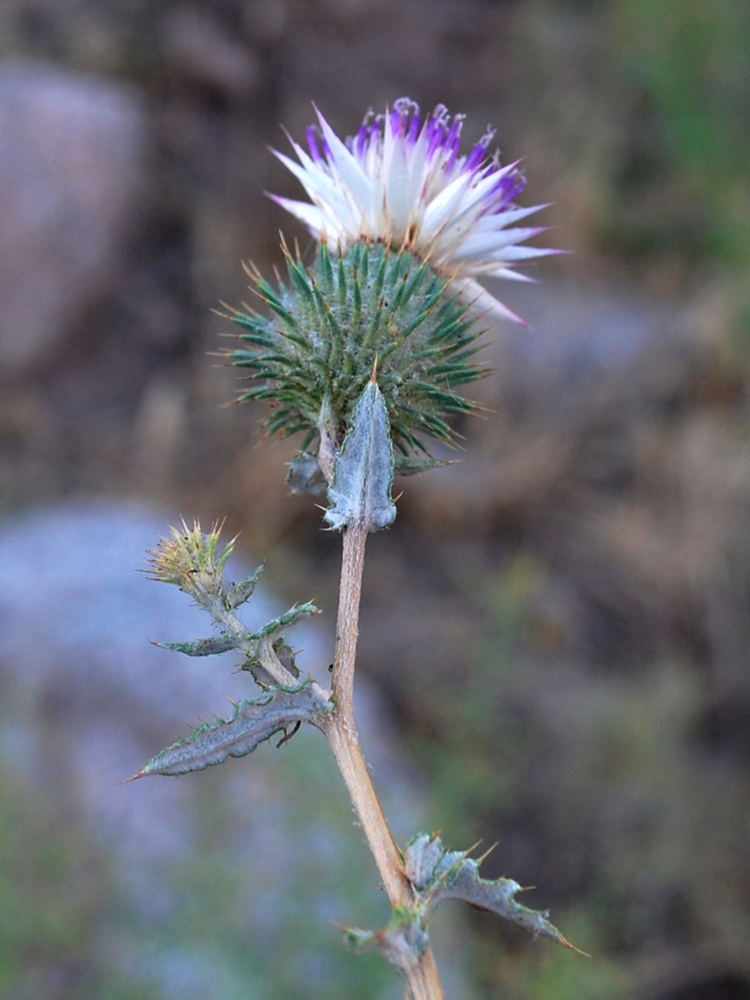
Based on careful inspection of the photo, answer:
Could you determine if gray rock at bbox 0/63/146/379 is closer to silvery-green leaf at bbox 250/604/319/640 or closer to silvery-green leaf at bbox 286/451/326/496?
silvery-green leaf at bbox 286/451/326/496

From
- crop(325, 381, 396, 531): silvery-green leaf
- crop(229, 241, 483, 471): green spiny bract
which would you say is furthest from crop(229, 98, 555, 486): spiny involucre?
crop(325, 381, 396, 531): silvery-green leaf

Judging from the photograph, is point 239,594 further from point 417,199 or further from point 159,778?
point 159,778

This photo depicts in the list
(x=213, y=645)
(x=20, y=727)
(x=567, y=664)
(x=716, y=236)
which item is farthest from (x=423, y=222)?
(x=716, y=236)

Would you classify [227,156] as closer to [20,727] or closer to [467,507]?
[467,507]

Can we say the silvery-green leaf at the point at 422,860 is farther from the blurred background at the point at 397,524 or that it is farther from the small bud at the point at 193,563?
the blurred background at the point at 397,524

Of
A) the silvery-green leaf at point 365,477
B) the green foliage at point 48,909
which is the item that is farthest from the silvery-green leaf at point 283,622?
the green foliage at point 48,909

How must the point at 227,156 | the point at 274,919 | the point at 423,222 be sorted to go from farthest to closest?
the point at 227,156, the point at 274,919, the point at 423,222
